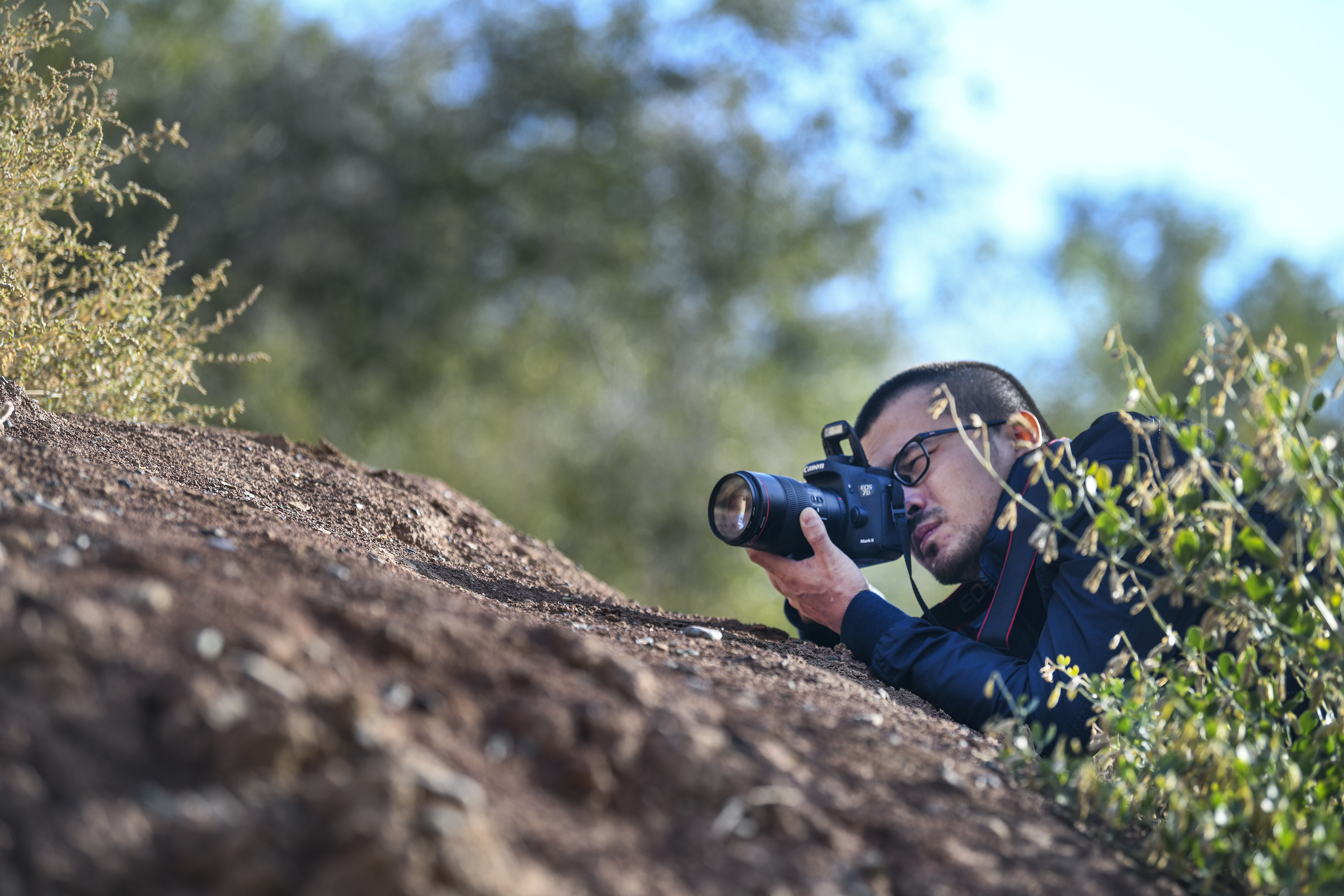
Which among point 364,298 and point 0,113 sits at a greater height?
point 364,298

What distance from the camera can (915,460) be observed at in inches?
A: 146

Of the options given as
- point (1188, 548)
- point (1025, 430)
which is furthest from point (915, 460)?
point (1188, 548)

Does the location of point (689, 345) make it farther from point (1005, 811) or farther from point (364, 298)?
point (1005, 811)

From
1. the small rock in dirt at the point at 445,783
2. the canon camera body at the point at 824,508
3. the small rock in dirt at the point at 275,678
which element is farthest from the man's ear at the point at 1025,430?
the small rock in dirt at the point at 275,678

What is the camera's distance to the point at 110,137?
34.8ft

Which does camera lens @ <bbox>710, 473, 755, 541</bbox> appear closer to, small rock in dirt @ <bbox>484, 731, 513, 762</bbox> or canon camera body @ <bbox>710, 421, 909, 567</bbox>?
canon camera body @ <bbox>710, 421, 909, 567</bbox>

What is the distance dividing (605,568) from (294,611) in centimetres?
1123

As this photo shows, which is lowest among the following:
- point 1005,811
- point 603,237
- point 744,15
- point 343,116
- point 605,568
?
point 1005,811

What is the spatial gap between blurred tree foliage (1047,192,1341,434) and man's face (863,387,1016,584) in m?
16.9

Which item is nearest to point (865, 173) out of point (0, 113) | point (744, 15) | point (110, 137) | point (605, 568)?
point (744, 15)

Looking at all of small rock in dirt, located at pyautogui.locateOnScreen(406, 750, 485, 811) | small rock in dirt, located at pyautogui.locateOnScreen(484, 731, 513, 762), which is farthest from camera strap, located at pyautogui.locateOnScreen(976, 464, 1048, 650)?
small rock in dirt, located at pyautogui.locateOnScreen(406, 750, 485, 811)

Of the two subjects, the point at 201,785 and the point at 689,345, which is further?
the point at 689,345

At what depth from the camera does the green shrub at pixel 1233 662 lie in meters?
1.75

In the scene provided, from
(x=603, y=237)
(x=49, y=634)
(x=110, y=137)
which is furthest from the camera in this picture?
(x=603, y=237)
